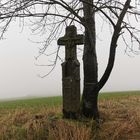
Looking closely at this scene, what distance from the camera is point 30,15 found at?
11555mm

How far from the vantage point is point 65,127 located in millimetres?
10539

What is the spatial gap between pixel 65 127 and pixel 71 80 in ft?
5.06

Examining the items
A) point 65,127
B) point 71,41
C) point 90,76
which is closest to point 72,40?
point 71,41

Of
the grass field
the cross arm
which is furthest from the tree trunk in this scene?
the grass field

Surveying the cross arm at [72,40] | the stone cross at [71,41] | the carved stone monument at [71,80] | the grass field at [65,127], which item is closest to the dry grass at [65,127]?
the grass field at [65,127]

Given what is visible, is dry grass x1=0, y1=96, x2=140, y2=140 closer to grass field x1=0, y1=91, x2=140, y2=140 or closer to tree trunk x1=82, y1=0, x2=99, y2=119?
grass field x1=0, y1=91, x2=140, y2=140

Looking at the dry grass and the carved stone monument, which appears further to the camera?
the carved stone monument

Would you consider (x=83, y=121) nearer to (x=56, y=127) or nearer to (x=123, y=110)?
(x=56, y=127)

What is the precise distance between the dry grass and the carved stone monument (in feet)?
1.16

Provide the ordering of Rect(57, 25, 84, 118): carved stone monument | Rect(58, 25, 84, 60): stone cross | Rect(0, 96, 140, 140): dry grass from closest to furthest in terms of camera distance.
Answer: Rect(0, 96, 140, 140): dry grass → Rect(57, 25, 84, 118): carved stone monument → Rect(58, 25, 84, 60): stone cross

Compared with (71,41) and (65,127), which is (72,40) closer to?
(71,41)

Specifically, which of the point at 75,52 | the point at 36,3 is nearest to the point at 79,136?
the point at 75,52

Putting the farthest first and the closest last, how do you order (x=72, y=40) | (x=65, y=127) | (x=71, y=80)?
(x=72, y=40)
(x=71, y=80)
(x=65, y=127)

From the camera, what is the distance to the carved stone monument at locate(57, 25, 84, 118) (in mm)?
11727
